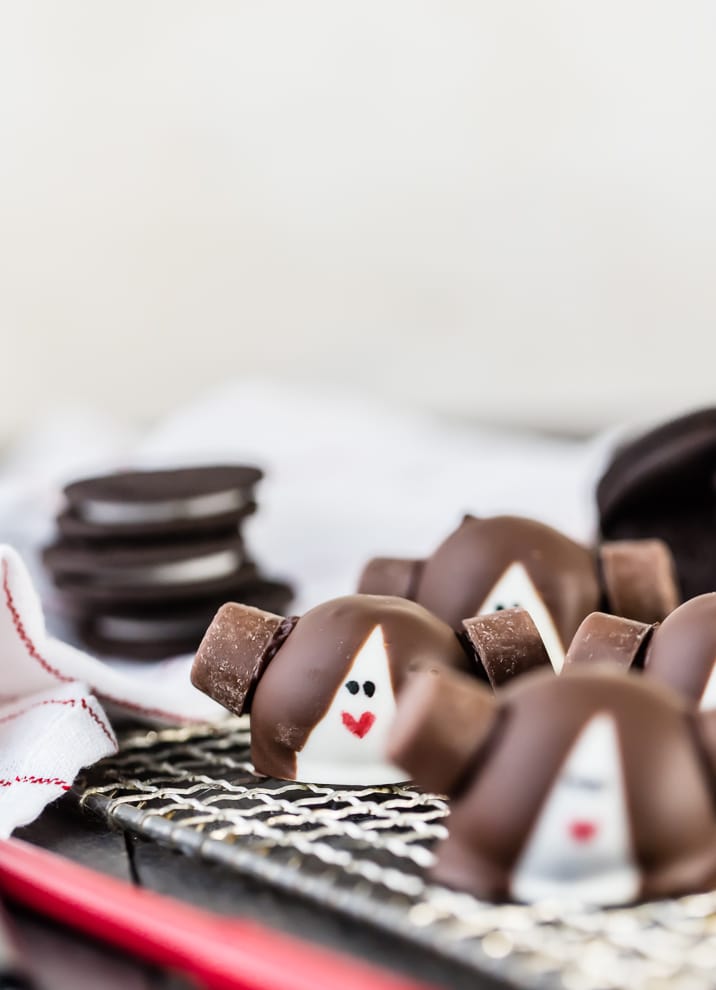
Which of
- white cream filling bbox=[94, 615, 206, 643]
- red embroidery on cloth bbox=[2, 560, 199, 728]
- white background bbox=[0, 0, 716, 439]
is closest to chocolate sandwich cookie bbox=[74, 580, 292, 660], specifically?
white cream filling bbox=[94, 615, 206, 643]

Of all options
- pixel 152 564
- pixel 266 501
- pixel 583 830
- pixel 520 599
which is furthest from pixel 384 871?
pixel 266 501

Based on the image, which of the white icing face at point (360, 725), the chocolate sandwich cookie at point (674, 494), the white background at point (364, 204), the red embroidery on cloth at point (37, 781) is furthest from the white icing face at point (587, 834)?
the white background at point (364, 204)

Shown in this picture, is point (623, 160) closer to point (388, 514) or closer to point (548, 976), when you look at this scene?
point (388, 514)

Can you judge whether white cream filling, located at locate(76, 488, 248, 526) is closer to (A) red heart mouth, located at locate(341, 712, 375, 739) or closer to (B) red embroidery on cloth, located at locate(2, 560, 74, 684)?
(B) red embroidery on cloth, located at locate(2, 560, 74, 684)

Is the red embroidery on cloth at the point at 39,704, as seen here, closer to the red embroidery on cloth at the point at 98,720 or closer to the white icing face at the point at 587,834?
the red embroidery on cloth at the point at 98,720

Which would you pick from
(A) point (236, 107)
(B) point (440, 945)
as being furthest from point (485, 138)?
(B) point (440, 945)

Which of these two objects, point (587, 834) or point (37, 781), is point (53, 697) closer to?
point (37, 781)
